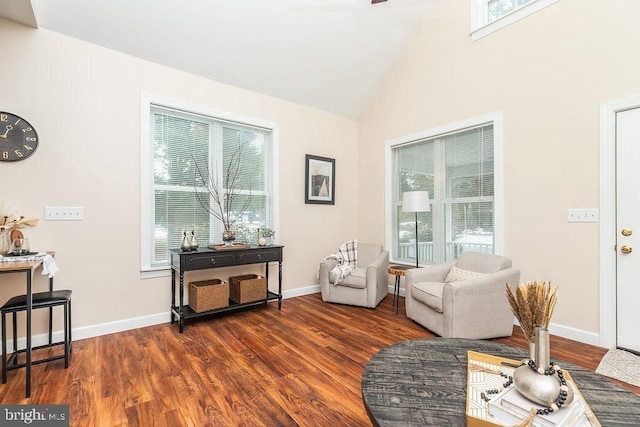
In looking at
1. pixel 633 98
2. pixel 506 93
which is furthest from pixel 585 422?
pixel 506 93

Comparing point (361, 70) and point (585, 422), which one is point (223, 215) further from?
point (585, 422)

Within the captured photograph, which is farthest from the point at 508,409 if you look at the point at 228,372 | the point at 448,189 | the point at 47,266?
the point at 448,189

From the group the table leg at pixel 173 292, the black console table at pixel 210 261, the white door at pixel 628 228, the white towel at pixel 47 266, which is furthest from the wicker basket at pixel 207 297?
the white door at pixel 628 228

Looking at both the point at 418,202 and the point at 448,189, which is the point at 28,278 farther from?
the point at 448,189

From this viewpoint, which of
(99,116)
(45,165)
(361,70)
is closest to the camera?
(45,165)

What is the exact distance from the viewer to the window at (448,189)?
3.40 metres

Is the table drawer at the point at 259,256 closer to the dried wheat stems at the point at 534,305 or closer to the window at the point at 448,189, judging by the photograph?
the window at the point at 448,189

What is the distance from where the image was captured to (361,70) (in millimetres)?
4184

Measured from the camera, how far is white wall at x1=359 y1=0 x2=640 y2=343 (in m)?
2.57

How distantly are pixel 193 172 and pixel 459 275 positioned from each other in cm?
320

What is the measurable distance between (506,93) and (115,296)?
14.9 feet

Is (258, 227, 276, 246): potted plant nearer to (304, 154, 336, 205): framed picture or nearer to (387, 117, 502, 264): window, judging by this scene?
(304, 154, 336, 205): framed picture

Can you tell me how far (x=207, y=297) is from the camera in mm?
3109

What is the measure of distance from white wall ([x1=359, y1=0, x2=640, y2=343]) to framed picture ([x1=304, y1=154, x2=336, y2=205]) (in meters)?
1.78
